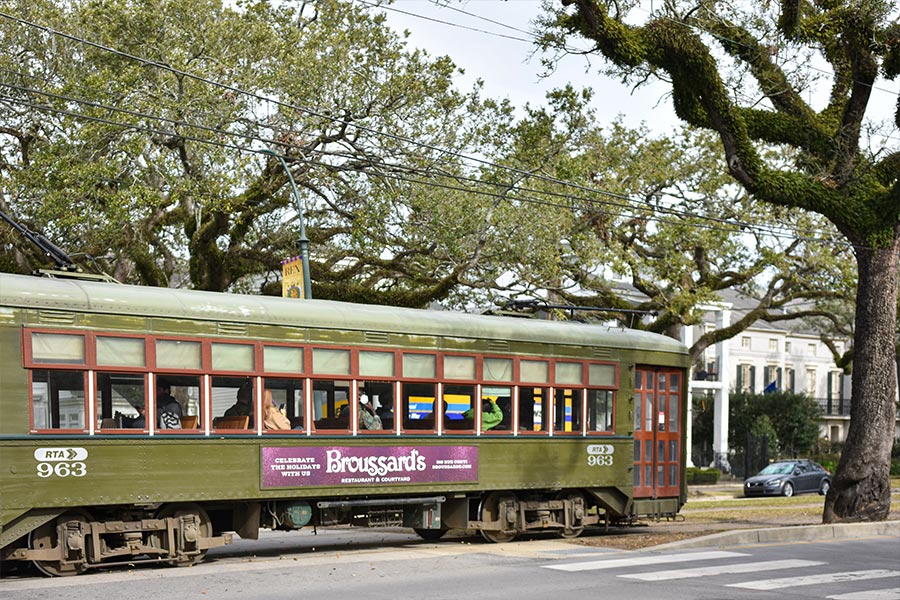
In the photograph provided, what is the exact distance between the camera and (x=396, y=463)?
55.6 feet

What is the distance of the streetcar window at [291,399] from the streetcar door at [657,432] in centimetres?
668

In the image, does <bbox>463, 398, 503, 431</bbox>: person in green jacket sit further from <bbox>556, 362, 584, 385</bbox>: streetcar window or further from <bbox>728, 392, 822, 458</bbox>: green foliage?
<bbox>728, 392, 822, 458</bbox>: green foliage

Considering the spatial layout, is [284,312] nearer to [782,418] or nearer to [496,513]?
[496,513]

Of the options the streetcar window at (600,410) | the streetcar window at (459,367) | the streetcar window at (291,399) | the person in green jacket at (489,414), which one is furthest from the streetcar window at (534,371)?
the streetcar window at (291,399)

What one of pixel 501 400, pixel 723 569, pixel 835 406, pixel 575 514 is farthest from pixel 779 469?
pixel 835 406

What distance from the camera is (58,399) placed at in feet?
45.3

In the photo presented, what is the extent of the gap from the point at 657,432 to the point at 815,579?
6.76 metres

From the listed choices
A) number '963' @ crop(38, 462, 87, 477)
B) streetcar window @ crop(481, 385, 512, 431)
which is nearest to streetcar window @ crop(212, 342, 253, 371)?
number '963' @ crop(38, 462, 87, 477)

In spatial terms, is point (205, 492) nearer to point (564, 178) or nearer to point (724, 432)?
point (564, 178)

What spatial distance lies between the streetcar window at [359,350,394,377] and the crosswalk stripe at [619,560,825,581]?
15.0 ft

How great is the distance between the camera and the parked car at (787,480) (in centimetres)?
4038

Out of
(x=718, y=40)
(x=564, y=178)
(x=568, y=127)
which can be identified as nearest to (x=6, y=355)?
(x=718, y=40)

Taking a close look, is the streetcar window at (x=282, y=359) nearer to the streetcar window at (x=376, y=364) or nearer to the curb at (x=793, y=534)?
the streetcar window at (x=376, y=364)

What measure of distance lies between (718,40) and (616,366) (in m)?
6.23
